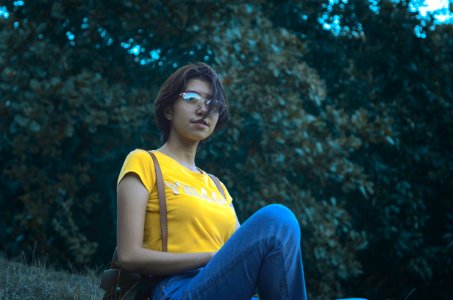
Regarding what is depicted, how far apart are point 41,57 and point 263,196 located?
225 cm

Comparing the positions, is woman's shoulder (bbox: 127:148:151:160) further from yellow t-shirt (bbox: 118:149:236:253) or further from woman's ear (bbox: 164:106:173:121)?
woman's ear (bbox: 164:106:173:121)

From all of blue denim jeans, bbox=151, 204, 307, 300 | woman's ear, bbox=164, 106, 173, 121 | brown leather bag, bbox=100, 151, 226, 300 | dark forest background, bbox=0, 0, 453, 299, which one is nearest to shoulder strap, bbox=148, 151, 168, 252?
brown leather bag, bbox=100, 151, 226, 300

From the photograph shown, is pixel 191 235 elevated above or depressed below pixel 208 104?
below

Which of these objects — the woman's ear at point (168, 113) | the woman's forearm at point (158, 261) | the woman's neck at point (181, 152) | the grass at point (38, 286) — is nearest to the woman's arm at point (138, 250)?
the woman's forearm at point (158, 261)

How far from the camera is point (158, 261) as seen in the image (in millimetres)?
2152

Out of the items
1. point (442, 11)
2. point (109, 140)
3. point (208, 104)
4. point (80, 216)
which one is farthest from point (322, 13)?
point (208, 104)

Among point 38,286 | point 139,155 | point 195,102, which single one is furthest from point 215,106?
point 38,286

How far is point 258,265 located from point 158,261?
1.21ft

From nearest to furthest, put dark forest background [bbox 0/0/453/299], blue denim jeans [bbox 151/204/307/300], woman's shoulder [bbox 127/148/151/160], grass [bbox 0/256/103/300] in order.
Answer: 1. blue denim jeans [bbox 151/204/307/300]
2. woman's shoulder [bbox 127/148/151/160]
3. grass [bbox 0/256/103/300]
4. dark forest background [bbox 0/0/453/299]

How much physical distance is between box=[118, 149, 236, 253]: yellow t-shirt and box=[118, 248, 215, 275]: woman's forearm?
Result: 9 centimetres

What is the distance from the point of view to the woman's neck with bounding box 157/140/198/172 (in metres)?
2.59

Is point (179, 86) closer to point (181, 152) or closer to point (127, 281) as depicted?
point (181, 152)

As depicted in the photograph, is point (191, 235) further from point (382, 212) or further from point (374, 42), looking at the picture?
point (374, 42)

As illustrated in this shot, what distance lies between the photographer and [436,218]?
7191mm
